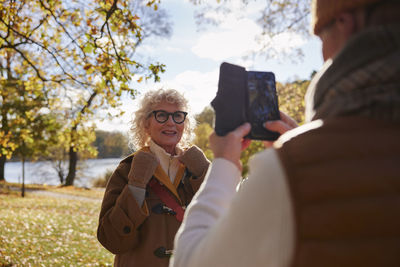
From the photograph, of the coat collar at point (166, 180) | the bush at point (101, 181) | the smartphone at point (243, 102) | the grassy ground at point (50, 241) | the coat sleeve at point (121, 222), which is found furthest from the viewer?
the bush at point (101, 181)

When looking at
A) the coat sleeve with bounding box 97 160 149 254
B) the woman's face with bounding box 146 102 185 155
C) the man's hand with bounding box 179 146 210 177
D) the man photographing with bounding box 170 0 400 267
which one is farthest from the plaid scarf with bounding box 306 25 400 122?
the woman's face with bounding box 146 102 185 155

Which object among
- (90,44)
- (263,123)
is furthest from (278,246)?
(90,44)

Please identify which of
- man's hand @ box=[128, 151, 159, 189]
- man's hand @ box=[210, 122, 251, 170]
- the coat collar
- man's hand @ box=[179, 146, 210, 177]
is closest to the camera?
man's hand @ box=[210, 122, 251, 170]

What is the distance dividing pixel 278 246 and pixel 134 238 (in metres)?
2.02

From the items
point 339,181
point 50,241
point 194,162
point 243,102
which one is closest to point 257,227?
point 339,181

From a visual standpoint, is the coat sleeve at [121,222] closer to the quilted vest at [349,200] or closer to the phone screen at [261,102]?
the phone screen at [261,102]

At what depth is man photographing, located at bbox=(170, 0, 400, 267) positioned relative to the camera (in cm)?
79

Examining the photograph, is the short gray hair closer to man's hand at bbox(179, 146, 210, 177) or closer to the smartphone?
man's hand at bbox(179, 146, 210, 177)

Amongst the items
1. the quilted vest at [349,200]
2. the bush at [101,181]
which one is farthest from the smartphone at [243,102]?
the bush at [101,181]

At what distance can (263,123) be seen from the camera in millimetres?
1345

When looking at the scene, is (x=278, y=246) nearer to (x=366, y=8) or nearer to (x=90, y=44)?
(x=366, y=8)

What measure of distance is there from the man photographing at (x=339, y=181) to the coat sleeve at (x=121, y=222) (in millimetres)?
1743

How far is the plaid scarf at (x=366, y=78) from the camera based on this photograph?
84cm

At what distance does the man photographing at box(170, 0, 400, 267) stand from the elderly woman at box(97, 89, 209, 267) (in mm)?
1792
